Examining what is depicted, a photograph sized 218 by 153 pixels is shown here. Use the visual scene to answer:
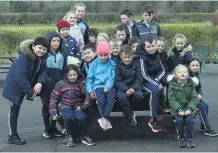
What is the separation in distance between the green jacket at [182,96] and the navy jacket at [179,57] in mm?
638

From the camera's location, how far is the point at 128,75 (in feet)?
22.0

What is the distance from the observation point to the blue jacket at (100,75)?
6598 mm

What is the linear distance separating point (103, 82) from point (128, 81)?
1.24 feet

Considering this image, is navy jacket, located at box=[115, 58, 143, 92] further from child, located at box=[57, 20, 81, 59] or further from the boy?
the boy

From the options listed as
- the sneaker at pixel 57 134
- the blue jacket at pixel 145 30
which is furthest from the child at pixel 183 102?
the sneaker at pixel 57 134

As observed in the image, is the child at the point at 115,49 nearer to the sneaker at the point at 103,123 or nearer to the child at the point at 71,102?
the child at the point at 71,102

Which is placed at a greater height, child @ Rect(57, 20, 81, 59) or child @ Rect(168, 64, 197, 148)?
child @ Rect(57, 20, 81, 59)

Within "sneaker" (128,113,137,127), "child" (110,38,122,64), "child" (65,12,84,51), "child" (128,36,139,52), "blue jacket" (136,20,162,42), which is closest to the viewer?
"sneaker" (128,113,137,127)

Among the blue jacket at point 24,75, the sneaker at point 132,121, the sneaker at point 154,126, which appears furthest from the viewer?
the sneaker at point 154,126

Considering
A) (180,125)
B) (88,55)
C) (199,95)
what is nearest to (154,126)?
(180,125)

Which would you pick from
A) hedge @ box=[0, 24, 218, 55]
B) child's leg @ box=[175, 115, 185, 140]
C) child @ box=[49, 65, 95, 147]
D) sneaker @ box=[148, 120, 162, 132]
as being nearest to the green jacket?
child's leg @ box=[175, 115, 185, 140]

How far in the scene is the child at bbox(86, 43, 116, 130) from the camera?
648 centimetres

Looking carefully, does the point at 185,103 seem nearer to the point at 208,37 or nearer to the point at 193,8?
the point at 208,37

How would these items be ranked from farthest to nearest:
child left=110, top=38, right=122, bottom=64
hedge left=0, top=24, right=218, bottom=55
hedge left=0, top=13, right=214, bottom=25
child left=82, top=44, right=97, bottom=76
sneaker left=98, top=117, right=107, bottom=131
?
1. hedge left=0, top=13, right=214, bottom=25
2. hedge left=0, top=24, right=218, bottom=55
3. child left=82, top=44, right=97, bottom=76
4. child left=110, top=38, right=122, bottom=64
5. sneaker left=98, top=117, right=107, bottom=131
